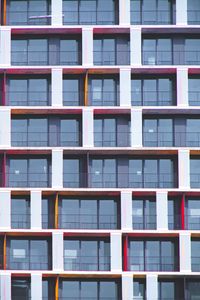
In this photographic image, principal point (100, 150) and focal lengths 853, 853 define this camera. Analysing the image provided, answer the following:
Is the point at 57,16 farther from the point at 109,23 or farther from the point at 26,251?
→ the point at 26,251

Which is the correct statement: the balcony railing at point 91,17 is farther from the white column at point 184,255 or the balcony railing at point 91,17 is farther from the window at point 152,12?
the white column at point 184,255

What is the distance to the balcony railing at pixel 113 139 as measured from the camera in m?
49.4

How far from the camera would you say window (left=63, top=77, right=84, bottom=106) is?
50.2m

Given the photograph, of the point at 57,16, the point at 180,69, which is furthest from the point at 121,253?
the point at 57,16

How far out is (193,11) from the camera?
50938 mm

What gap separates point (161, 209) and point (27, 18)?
1398 centimetres

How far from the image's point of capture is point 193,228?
49156 mm

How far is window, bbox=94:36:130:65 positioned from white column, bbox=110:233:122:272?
1024 cm

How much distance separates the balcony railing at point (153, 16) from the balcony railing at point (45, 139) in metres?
7.80

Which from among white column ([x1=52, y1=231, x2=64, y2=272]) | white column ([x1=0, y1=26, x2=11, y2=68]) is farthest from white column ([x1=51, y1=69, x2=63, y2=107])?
white column ([x1=52, y1=231, x2=64, y2=272])

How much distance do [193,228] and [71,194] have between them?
287 inches

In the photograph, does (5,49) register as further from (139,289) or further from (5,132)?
(139,289)

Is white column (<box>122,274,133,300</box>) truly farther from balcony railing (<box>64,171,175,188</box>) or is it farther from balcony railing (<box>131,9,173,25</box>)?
balcony railing (<box>131,9,173,25</box>)

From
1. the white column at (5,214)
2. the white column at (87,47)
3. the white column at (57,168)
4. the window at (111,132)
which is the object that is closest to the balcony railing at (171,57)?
the white column at (87,47)
